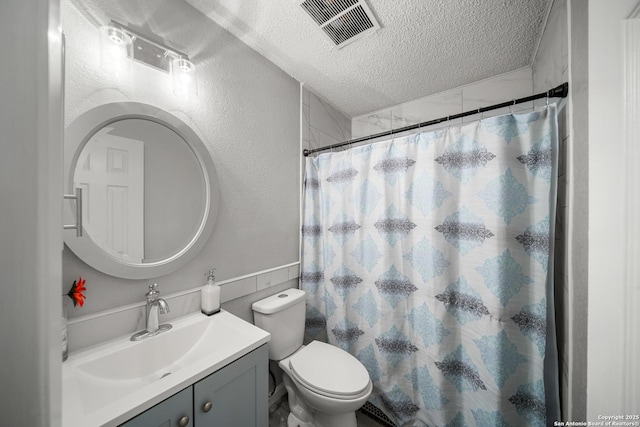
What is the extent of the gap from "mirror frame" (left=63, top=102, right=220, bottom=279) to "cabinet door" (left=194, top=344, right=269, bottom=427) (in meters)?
0.52

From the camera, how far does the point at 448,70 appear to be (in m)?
1.59

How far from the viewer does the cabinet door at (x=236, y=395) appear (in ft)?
2.42

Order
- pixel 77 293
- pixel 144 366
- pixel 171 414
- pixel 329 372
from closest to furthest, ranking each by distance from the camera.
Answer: pixel 171 414, pixel 77 293, pixel 144 366, pixel 329 372

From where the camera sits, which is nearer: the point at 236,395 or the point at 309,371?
the point at 236,395

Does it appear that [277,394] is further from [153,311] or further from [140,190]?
[140,190]

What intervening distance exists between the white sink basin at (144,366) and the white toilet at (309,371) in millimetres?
350

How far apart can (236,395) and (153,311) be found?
49 cm

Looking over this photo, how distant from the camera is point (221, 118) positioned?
1.24 metres

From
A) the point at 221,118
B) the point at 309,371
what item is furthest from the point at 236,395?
the point at 221,118

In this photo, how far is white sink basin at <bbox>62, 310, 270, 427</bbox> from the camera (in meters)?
0.60

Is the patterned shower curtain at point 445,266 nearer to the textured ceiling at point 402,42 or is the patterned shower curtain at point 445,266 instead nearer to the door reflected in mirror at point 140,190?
the textured ceiling at point 402,42

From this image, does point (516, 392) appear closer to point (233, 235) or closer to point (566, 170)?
point (566, 170)

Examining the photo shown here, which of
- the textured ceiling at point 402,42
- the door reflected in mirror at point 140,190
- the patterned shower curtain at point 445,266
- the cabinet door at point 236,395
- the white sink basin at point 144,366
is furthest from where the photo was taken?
the textured ceiling at point 402,42

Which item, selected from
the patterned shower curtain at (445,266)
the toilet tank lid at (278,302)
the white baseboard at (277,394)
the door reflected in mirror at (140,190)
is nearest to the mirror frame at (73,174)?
the door reflected in mirror at (140,190)
